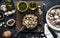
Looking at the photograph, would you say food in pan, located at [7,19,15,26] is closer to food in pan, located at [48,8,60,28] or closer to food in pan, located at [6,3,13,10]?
food in pan, located at [6,3,13,10]

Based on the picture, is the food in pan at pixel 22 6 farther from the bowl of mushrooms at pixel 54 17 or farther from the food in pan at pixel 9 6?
the bowl of mushrooms at pixel 54 17

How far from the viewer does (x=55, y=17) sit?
1686mm

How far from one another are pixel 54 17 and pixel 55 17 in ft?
0.03

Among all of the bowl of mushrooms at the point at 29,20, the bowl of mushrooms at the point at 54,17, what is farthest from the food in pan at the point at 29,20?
the bowl of mushrooms at the point at 54,17

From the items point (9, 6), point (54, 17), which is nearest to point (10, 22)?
point (9, 6)

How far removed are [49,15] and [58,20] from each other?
9 cm

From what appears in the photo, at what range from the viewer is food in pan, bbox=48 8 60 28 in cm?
Result: 167

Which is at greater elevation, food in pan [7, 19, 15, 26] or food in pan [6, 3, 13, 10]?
food in pan [6, 3, 13, 10]

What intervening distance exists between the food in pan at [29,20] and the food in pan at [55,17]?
4.7 inches

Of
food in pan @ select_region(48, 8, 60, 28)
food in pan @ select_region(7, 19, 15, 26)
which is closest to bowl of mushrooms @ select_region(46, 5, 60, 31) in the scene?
food in pan @ select_region(48, 8, 60, 28)

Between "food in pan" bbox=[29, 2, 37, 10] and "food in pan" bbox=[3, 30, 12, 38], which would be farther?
"food in pan" bbox=[29, 2, 37, 10]

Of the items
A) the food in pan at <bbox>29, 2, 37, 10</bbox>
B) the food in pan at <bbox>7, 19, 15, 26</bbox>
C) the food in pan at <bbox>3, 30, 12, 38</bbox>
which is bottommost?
the food in pan at <bbox>3, 30, 12, 38</bbox>

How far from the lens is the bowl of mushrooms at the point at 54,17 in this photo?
5.47 feet

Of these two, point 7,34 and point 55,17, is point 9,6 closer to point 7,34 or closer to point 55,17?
point 7,34
